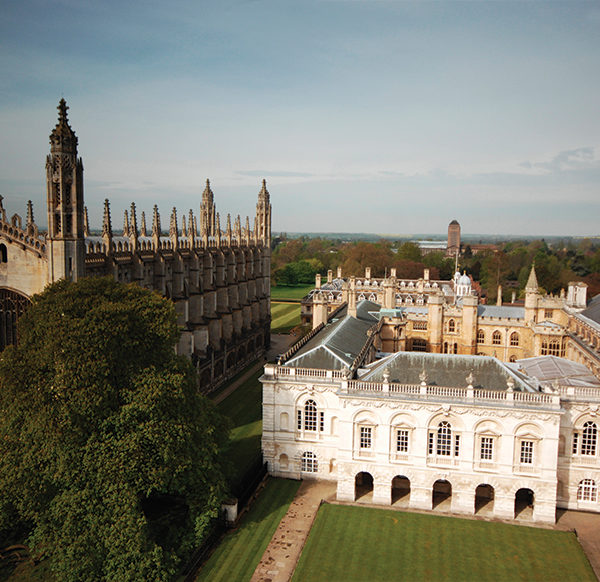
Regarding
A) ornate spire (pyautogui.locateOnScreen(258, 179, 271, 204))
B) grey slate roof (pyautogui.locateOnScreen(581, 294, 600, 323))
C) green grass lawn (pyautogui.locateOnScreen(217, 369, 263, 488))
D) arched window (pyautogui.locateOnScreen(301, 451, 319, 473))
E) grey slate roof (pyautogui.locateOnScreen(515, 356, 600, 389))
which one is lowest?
green grass lawn (pyautogui.locateOnScreen(217, 369, 263, 488))

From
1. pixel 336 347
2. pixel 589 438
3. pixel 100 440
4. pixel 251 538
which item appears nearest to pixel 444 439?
pixel 589 438

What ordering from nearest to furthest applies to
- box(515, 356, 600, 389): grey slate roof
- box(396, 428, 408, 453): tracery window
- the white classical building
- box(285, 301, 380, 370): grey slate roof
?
the white classical building → box(396, 428, 408, 453): tracery window → box(285, 301, 380, 370): grey slate roof → box(515, 356, 600, 389): grey slate roof

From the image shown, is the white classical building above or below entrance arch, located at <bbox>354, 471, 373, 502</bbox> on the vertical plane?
above

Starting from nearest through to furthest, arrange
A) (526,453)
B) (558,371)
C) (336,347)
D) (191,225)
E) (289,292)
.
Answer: (526,453), (336,347), (558,371), (191,225), (289,292)

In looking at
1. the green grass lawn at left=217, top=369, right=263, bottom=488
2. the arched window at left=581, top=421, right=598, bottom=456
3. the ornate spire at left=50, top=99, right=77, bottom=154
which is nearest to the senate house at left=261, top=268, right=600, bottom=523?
the arched window at left=581, top=421, right=598, bottom=456

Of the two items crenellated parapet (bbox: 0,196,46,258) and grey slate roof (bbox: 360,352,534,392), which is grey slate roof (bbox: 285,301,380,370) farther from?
crenellated parapet (bbox: 0,196,46,258)

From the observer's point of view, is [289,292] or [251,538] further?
[289,292]

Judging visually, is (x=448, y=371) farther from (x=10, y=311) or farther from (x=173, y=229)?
(x=10, y=311)
